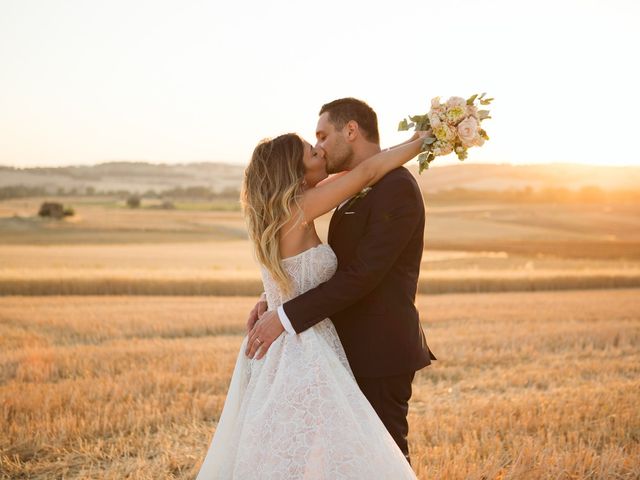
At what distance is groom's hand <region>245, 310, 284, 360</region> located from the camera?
4.45m

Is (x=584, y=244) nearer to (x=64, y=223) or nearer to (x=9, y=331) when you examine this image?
(x=64, y=223)

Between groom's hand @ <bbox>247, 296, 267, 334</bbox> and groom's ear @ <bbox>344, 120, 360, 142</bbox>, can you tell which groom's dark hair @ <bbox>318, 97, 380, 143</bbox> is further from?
groom's hand @ <bbox>247, 296, 267, 334</bbox>

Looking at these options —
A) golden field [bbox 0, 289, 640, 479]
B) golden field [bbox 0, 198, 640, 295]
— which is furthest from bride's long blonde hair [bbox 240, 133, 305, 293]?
golden field [bbox 0, 198, 640, 295]

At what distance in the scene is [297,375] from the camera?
4.27 m

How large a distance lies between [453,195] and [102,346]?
61280 millimetres

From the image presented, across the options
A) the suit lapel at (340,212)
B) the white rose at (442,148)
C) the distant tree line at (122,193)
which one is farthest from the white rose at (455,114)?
the distant tree line at (122,193)

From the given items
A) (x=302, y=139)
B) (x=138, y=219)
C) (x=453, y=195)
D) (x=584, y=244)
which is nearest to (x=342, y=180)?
(x=302, y=139)

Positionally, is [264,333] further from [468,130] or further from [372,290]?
[468,130]

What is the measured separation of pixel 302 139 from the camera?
4527mm

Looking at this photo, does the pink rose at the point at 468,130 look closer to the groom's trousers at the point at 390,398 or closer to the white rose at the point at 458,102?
the white rose at the point at 458,102

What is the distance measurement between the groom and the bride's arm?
0.07m

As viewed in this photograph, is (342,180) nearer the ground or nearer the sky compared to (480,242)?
nearer the sky

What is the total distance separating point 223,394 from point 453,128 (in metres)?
5.32

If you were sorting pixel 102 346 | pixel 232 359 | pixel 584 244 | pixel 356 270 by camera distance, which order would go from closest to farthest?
pixel 356 270
pixel 232 359
pixel 102 346
pixel 584 244
